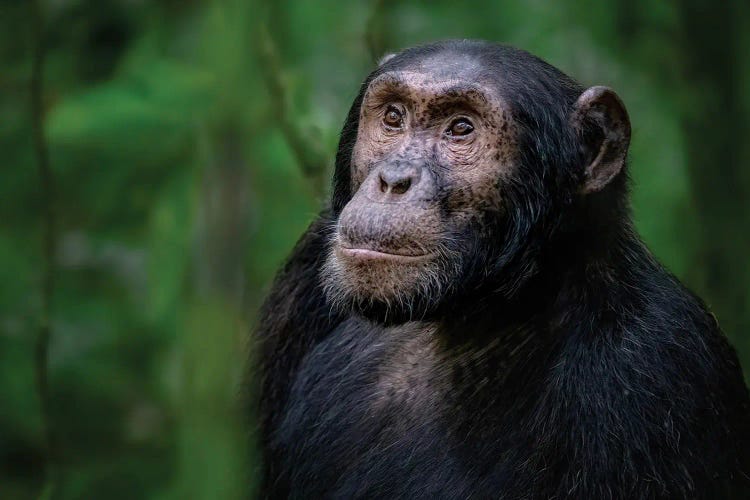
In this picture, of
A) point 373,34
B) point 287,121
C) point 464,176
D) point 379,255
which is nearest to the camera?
point 379,255

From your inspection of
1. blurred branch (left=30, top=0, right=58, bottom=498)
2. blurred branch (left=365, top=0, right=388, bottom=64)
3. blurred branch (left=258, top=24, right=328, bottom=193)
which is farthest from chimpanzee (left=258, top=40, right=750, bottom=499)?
blurred branch (left=30, top=0, right=58, bottom=498)

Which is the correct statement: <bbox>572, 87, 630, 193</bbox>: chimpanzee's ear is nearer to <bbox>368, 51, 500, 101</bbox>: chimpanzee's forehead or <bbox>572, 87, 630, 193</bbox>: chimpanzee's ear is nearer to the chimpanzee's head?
the chimpanzee's head

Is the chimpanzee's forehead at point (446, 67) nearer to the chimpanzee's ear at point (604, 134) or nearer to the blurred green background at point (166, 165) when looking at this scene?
the chimpanzee's ear at point (604, 134)

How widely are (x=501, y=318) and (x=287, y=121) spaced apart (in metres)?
1.23

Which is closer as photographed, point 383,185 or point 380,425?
point 383,185

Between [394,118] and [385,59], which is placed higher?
[385,59]

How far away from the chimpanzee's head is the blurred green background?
16.3 inches

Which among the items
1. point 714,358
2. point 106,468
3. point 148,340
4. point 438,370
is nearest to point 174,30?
point 148,340

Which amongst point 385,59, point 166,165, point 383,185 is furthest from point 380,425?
point 166,165

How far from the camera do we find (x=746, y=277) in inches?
175

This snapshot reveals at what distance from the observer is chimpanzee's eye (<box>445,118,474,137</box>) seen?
3754 mm

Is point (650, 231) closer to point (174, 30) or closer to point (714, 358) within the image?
point (714, 358)

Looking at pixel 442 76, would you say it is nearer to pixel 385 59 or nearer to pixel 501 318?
pixel 385 59

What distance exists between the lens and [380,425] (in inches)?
153
